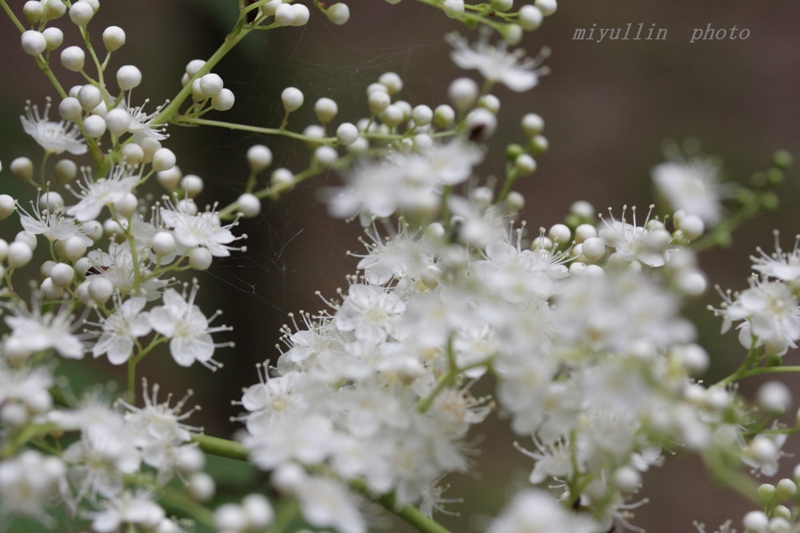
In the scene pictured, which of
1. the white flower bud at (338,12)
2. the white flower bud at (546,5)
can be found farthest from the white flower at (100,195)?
the white flower bud at (546,5)

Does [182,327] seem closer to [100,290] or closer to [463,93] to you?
[100,290]

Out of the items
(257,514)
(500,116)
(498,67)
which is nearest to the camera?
(257,514)

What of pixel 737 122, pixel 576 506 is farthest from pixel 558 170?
pixel 576 506

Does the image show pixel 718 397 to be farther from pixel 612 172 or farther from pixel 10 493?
pixel 612 172

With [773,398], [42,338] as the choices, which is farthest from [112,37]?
[773,398]

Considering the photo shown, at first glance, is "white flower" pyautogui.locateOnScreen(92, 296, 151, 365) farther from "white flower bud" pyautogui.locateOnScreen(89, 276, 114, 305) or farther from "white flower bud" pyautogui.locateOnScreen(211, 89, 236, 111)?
"white flower bud" pyautogui.locateOnScreen(211, 89, 236, 111)

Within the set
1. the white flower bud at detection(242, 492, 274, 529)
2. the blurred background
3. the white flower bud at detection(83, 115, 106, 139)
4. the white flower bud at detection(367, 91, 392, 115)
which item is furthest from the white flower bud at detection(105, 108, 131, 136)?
the blurred background

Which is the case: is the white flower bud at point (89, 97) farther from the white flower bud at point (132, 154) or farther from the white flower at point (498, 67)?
the white flower at point (498, 67)
